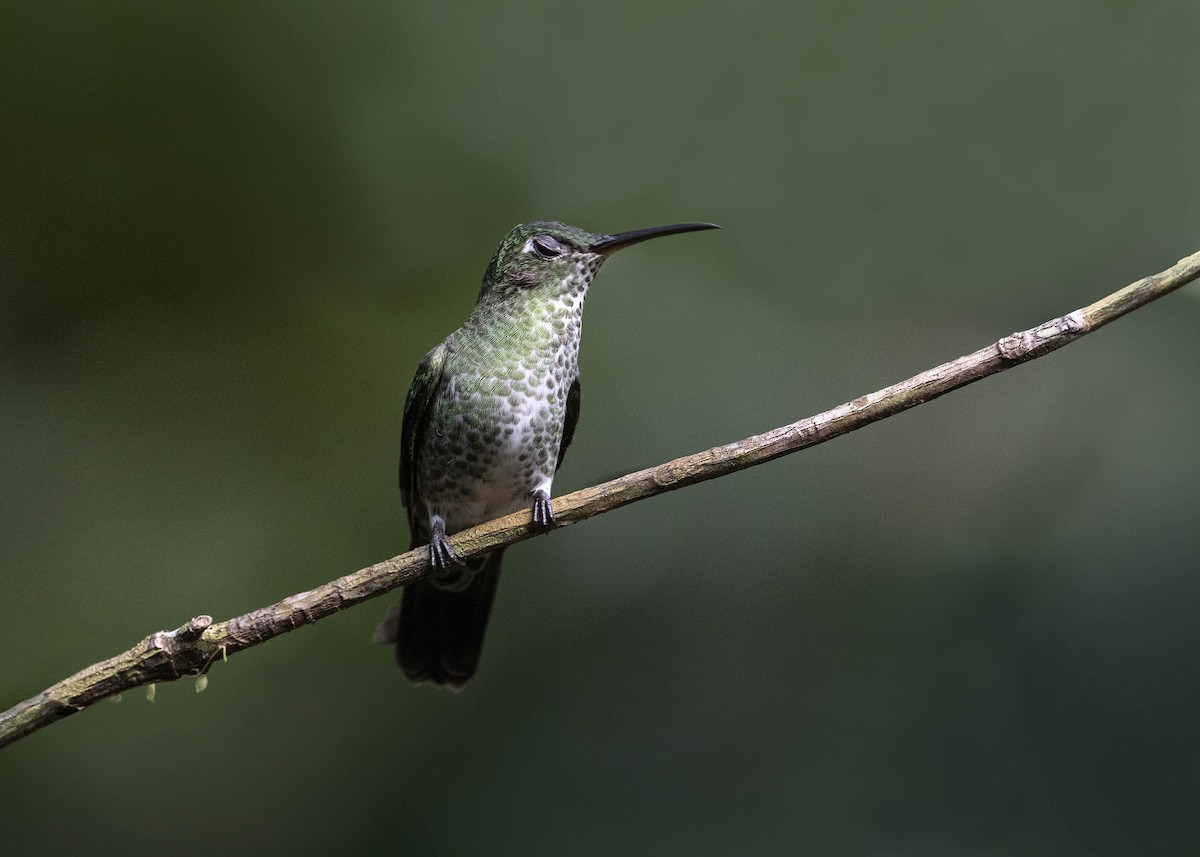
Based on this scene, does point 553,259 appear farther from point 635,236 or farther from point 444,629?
point 444,629

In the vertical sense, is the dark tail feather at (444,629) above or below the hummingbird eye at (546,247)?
below

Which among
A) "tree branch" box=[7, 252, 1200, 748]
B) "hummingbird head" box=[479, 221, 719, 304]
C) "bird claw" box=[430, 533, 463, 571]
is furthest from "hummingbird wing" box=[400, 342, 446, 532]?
"tree branch" box=[7, 252, 1200, 748]

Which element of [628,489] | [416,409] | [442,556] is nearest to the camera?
[628,489]

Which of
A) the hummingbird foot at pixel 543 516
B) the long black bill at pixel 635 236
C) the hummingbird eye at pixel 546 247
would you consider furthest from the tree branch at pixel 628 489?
the hummingbird eye at pixel 546 247

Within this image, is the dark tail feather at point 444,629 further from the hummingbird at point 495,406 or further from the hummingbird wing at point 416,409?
the hummingbird wing at point 416,409

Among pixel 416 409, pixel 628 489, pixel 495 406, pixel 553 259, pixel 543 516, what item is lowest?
pixel 628 489

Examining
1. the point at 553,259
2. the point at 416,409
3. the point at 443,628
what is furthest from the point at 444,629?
the point at 553,259

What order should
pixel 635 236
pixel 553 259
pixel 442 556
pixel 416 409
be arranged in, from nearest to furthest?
pixel 442 556 → pixel 635 236 → pixel 553 259 → pixel 416 409

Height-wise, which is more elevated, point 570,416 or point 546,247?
point 546,247
